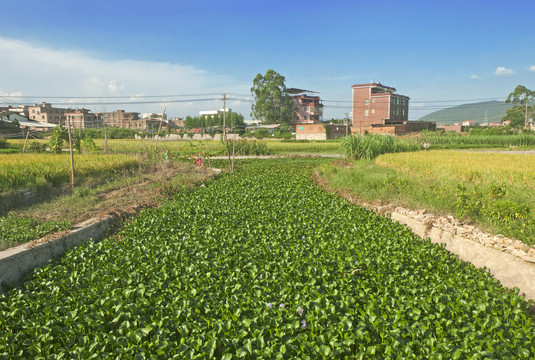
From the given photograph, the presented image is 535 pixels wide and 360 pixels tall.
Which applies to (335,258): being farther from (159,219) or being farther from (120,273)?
(159,219)

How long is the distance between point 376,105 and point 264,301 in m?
63.3

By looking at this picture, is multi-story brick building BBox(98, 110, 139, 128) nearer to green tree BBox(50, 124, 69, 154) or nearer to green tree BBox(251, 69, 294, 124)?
green tree BBox(251, 69, 294, 124)

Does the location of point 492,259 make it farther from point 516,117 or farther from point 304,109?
point 516,117

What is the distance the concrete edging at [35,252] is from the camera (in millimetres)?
5273

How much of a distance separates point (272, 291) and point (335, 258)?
1515 millimetres

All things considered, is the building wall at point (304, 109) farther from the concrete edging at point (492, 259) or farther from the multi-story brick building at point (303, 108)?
the concrete edging at point (492, 259)

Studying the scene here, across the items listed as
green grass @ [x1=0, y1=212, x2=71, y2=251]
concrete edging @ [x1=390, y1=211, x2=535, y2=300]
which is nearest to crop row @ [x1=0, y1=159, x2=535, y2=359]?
concrete edging @ [x1=390, y1=211, x2=535, y2=300]

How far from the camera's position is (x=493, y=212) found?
21.5ft

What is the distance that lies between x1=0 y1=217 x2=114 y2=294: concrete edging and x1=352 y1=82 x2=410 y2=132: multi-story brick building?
57757 millimetres

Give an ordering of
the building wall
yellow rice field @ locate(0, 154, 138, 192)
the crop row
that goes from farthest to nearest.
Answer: the building wall, yellow rice field @ locate(0, 154, 138, 192), the crop row

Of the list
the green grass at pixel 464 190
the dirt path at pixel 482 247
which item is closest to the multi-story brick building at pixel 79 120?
the green grass at pixel 464 190

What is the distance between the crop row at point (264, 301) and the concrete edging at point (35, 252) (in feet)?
1.12

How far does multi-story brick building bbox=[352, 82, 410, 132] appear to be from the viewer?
201ft

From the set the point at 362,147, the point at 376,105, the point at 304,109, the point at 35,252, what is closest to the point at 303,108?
the point at 304,109
